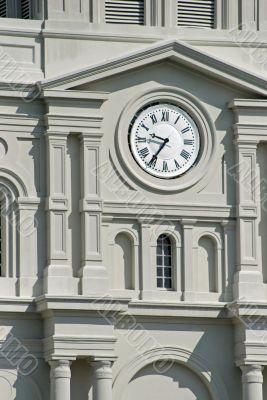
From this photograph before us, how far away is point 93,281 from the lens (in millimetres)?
49906

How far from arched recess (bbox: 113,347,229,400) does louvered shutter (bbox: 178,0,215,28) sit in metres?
6.64

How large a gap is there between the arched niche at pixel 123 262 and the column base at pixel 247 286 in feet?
6.82

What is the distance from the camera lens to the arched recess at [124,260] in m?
50.6

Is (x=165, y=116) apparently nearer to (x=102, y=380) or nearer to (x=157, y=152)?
(x=157, y=152)

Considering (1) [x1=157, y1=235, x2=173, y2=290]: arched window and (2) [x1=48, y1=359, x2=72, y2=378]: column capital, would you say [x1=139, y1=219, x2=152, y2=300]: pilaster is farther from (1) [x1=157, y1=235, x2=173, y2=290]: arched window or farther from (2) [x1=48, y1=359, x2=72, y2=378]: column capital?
(2) [x1=48, y1=359, x2=72, y2=378]: column capital

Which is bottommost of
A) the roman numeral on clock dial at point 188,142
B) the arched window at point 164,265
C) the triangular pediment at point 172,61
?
the arched window at point 164,265

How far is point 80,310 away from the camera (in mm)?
49406

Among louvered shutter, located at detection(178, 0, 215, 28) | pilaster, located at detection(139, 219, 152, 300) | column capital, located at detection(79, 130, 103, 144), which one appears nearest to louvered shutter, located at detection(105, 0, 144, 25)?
louvered shutter, located at detection(178, 0, 215, 28)

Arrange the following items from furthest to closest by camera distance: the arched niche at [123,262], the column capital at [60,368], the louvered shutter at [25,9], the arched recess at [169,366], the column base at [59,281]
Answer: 1. the louvered shutter at [25,9]
2. the arched niche at [123,262]
3. the arched recess at [169,366]
4. the column base at [59,281]
5. the column capital at [60,368]

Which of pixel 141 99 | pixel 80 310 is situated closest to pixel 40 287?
pixel 80 310

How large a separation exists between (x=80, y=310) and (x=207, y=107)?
5146 millimetres

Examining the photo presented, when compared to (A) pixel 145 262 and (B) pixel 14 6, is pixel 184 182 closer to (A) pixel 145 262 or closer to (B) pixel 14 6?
(A) pixel 145 262

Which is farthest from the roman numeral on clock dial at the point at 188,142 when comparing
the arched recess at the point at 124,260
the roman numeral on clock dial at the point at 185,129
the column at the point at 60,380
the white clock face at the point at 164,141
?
the column at the point at 60,380

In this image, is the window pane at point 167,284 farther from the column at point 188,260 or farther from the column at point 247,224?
the column at point 247,224
